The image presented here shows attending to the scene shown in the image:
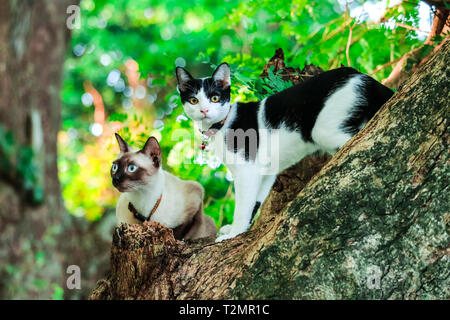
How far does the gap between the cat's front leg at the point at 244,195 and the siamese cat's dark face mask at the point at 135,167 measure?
480 mm

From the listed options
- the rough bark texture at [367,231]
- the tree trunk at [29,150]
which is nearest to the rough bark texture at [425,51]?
the rough bark texture at [367,231]

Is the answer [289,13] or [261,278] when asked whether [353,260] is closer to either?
[261,278]

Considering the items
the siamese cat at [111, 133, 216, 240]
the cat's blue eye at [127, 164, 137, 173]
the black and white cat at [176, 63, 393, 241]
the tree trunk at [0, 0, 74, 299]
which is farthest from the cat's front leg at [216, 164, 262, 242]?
the tree trunk at [0, 0, 74, 299]

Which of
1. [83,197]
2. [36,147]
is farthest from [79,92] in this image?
[36,147]

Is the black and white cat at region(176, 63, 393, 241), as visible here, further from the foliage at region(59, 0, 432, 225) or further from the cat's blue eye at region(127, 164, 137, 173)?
the cat's blue eye at region(127, 164, 137, 173)

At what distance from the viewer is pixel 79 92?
814cm

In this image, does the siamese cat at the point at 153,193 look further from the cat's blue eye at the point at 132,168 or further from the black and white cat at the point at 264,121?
the black and white cat at the point at 264,121

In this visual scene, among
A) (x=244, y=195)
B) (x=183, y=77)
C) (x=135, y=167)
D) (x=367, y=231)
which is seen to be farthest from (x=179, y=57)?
(x=367, y=231)

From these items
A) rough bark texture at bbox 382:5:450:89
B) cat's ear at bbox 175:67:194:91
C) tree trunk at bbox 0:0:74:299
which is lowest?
tree trunk at bbox 0:0:74:299

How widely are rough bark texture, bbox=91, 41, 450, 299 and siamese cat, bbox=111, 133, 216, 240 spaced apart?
1.58 ft

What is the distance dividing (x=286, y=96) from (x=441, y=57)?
839mm

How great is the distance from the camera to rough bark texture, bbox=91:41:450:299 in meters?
1.51

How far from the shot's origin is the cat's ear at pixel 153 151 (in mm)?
2391

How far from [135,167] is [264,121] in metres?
0.78
